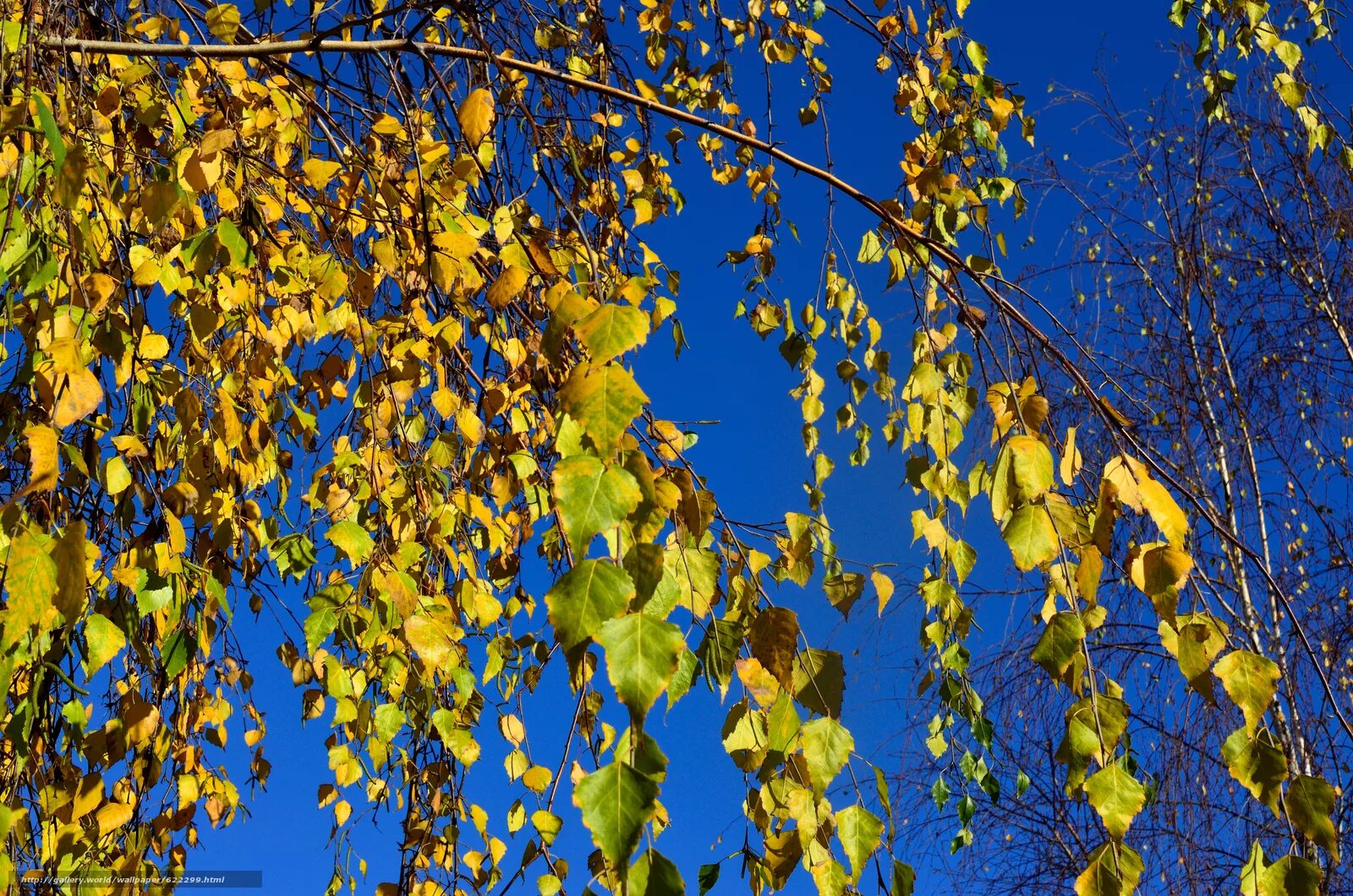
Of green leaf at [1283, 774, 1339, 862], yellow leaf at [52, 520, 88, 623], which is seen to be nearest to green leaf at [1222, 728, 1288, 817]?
green leaf at [1283, 774, 1339, 862]

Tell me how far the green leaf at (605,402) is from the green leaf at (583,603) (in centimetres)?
7

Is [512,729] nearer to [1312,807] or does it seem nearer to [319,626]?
[319,626]

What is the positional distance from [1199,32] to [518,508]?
4.16 ft

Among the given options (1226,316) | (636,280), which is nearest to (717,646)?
(636,280)

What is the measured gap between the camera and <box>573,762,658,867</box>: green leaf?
0.53 m

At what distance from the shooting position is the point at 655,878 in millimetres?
591

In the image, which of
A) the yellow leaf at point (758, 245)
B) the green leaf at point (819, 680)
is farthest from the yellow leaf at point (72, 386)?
the yellow leaf at point (758, 245)

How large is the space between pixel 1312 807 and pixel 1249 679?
0.34 ft

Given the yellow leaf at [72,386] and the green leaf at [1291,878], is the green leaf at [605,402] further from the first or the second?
the green leaf at [1291,878]

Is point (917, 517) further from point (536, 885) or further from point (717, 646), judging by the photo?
point (536, 885)

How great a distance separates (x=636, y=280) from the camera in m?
0.77

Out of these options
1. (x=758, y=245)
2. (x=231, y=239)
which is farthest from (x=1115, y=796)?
(x=758, y=245)

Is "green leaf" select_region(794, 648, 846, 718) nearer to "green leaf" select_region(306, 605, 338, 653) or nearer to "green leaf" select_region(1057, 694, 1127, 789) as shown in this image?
"green leaf" select_region(1057, 694, 1127, 789)

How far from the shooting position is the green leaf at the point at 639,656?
0.54 metres
